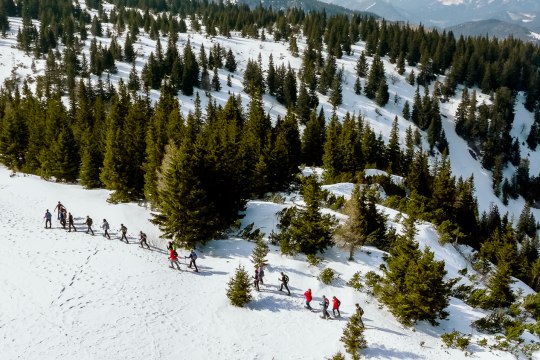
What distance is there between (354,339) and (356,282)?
18.6 feet

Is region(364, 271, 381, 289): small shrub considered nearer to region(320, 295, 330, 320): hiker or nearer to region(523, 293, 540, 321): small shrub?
region(320, 295, 330, 320): hiker

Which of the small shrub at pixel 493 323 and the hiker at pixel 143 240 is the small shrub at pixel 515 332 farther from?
the hiker at pixel 143 240

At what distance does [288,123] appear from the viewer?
1986 inches

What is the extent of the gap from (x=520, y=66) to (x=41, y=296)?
160 meters

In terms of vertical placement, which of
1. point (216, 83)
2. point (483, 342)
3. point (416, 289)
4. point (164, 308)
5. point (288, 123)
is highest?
point (288, 123)

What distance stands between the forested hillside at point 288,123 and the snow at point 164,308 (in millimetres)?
1679

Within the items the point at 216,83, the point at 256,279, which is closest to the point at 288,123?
the point at 256,279

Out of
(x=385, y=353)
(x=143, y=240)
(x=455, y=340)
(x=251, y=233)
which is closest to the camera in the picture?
(x=385, y=353)

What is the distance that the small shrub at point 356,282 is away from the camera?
2344 centimetres

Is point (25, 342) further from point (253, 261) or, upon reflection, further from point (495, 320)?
point (495, 320)

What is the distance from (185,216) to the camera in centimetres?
2578

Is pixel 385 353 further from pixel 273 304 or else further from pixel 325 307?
pixel 273 304

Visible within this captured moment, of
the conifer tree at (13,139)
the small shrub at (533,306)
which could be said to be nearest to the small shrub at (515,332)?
the small shrub at (533,306)

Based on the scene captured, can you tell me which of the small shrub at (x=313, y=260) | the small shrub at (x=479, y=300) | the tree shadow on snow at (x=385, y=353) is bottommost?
the tree shadow on snow at (x=385, y=353)
